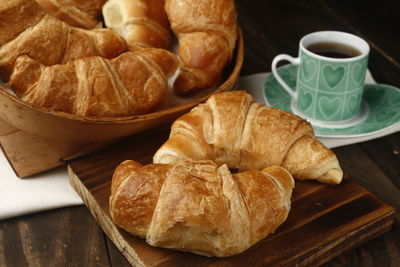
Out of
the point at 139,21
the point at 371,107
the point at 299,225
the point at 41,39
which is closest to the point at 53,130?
the point at 41,39

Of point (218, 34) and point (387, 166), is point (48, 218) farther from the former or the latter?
point (387, 166)

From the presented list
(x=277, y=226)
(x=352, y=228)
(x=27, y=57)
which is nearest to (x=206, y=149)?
(x=277, y=226)

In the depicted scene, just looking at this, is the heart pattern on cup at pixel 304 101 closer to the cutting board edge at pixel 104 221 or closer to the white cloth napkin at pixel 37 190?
the white cloth napkin at pixel 37 190

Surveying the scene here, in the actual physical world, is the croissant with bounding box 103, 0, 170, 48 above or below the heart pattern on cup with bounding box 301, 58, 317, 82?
above

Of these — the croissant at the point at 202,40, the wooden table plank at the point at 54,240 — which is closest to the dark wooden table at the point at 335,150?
the wooden table plank at the point at 54,240

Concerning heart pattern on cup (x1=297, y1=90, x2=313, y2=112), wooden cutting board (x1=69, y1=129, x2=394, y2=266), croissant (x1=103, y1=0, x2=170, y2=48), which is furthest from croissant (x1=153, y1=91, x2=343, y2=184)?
croissant (x1=103, y1=0, x2=170, y2=48)

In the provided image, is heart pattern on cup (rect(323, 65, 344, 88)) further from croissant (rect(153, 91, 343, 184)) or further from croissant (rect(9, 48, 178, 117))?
croissant (rect(9, 48, 178, 117))

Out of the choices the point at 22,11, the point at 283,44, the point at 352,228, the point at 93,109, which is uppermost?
the point at 22,11
